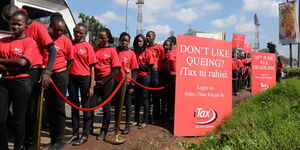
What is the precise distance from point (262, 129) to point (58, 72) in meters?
3.05

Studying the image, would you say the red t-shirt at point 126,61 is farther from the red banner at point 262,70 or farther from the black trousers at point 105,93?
the red banner at point 262,70

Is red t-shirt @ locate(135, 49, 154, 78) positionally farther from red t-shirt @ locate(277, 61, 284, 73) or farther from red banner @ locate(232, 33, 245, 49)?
red banner @ locate(232, 33, 245, 49)

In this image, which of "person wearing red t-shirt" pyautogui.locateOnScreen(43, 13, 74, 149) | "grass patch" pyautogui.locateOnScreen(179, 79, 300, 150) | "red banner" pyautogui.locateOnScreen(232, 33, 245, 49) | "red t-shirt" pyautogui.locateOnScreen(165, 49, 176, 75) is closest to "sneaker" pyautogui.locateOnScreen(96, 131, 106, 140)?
"person wearing red t-shirt" pyautogui.locateOnScreen(43, 13, 74, 149)

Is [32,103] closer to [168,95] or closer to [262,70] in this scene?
[168,95]

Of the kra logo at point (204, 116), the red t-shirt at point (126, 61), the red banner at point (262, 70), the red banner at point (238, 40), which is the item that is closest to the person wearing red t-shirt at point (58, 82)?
the red t-shirt at point (126, 61)

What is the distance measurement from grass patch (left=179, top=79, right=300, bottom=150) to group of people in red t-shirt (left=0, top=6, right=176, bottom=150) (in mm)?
1599

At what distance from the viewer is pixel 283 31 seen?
2236cm

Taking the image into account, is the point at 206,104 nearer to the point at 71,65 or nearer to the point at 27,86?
the point at 71,65

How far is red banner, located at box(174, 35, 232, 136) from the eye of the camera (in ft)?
14.0

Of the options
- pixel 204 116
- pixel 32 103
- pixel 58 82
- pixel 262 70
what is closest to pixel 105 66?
pixel 58 82

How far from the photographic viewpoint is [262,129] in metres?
3.64

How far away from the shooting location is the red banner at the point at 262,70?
7894mm

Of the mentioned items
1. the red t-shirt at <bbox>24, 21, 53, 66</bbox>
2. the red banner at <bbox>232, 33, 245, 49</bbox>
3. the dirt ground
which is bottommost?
the dirt ground

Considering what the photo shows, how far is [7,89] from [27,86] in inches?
7.8
